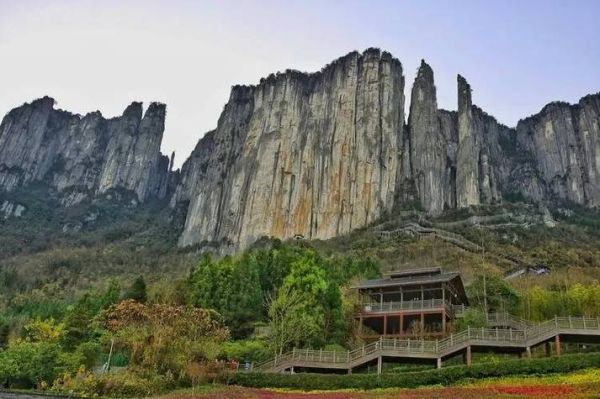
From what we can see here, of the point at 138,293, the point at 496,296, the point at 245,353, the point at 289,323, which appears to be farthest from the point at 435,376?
the point at 138,293

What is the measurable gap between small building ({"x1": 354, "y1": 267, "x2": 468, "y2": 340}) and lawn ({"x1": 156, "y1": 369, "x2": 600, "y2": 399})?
39.1ft

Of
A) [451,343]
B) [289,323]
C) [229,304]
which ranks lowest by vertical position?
[451,343]

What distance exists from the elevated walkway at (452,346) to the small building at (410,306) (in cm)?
516

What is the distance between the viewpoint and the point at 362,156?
117750mm

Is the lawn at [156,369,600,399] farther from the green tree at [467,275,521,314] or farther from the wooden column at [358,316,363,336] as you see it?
the green tree at [467,275,521,314]

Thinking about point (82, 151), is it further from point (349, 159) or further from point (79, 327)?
point (79, 327)

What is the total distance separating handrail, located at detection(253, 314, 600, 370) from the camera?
108 feet

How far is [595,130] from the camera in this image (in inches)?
5546

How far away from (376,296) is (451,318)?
5.95 m

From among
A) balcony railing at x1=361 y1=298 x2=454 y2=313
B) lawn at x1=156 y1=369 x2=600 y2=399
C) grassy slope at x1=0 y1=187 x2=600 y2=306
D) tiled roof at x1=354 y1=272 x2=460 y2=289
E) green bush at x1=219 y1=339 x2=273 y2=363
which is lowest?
lawn at x1=156 y1=369 x2=600 y2=399

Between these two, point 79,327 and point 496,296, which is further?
point 496,296

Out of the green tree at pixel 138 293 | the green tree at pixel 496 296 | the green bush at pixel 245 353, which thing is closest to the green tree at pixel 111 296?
the green tree at pixel 138 293

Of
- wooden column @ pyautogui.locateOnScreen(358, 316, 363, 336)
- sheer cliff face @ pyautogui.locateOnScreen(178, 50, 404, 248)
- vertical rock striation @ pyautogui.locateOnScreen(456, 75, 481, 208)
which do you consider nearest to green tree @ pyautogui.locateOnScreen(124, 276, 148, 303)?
wooden column @ pyautogui.locateOnScreen(358, 316, 363, 336)

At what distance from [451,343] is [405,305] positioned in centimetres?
823
